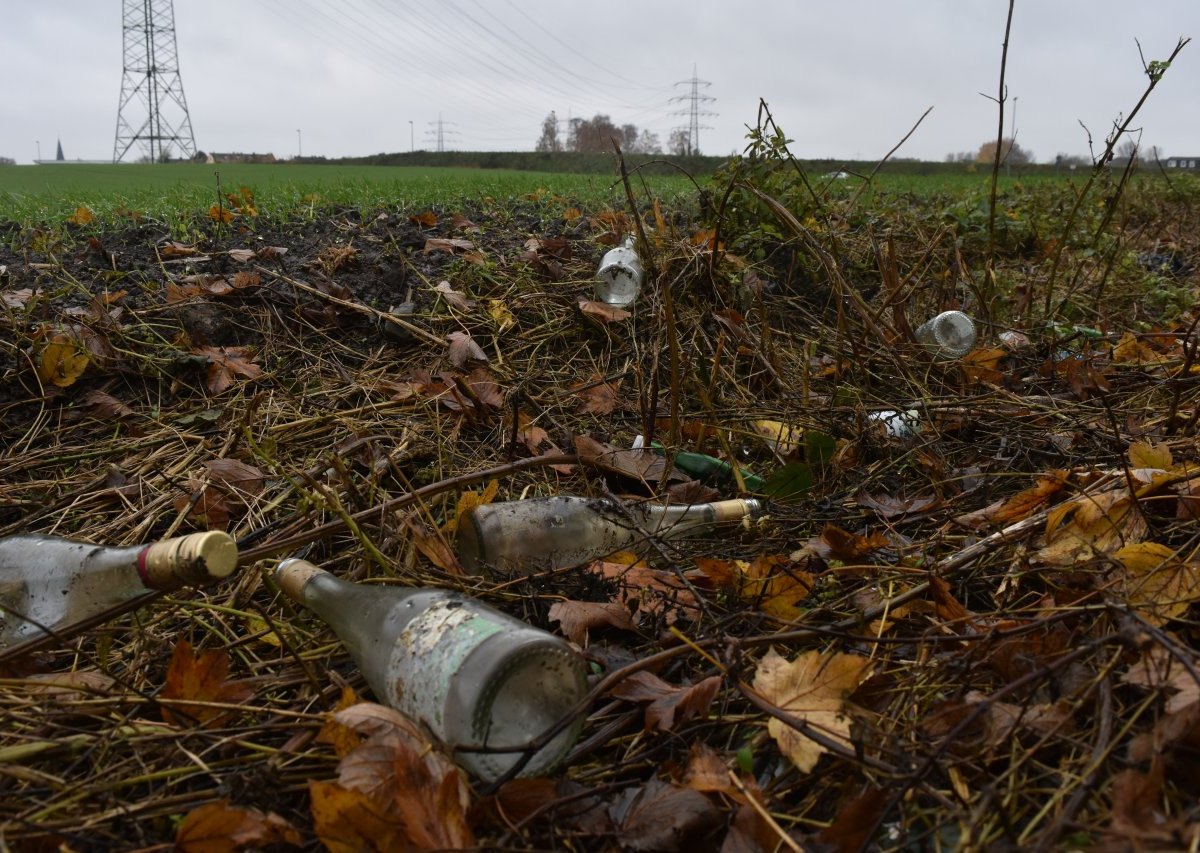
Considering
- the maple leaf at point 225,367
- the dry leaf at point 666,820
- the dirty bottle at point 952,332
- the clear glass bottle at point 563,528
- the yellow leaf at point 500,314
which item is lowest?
the dry leaf at point 666,820

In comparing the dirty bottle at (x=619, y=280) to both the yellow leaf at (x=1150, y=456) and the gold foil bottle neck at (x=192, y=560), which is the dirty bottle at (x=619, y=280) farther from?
the gold foil bottle neck at (x=192, y=560)

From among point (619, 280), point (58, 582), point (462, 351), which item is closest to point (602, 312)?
point (619, 280)

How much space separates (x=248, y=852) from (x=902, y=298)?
2.30 m

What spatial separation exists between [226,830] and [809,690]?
27.2 inches

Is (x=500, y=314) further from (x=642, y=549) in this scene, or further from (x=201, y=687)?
(x=201, y=687)

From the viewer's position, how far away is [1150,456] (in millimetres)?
1443

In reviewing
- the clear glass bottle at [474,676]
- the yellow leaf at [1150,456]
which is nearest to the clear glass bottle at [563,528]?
the clear glass bottle at [474,676]

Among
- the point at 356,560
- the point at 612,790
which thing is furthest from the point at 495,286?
the point at 612,790

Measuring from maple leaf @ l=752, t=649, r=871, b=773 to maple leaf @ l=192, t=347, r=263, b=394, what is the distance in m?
1.77

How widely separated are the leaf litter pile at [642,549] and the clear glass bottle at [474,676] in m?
0.04

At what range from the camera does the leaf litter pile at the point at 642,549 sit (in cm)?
85

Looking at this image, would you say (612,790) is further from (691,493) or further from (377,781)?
(691,493)

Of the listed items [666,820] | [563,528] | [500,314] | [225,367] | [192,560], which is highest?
[500,314]

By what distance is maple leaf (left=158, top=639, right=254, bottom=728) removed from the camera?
104 centimetres
